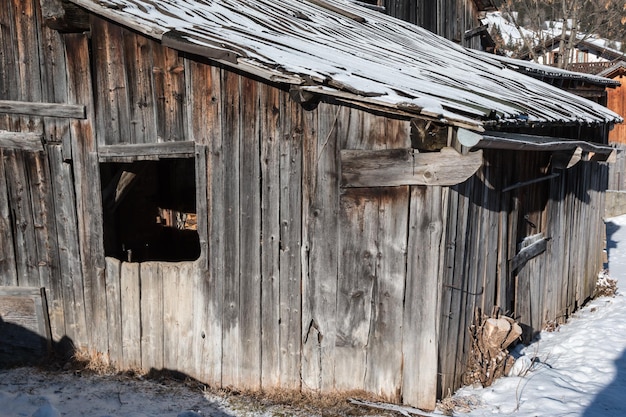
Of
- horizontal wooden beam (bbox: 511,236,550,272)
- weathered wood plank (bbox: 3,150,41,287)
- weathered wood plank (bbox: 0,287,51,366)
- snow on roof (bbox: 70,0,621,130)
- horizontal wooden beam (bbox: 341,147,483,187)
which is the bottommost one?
weathered wood plank (bbox: 0,287,51,366)

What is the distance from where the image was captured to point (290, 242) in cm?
549

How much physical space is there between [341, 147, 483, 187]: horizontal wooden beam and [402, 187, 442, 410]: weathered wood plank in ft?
0.58

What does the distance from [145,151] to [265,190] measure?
127cm

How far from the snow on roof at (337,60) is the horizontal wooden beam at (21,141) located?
5.12 ft

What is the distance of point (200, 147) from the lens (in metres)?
5.66

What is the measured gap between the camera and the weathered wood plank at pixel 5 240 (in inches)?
254

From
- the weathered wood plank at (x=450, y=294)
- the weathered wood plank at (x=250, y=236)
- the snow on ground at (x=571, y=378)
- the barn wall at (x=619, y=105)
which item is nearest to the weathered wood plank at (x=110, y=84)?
the weathered wood plank at (x=250, y=236)

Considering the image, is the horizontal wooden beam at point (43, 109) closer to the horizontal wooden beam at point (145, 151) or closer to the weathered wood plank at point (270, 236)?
the horizontal wooden beam at point (145, 151)

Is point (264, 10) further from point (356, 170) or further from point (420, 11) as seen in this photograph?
point (420, 11)

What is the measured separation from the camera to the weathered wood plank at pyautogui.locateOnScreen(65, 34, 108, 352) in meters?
5.98

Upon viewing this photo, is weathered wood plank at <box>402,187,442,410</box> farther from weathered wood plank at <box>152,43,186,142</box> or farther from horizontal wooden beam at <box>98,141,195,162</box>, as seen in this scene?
weathered wood plank at <box>152,43,186,142</box>

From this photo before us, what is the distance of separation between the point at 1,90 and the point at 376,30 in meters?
5.46

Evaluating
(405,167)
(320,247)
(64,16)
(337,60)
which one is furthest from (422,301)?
(64,16)

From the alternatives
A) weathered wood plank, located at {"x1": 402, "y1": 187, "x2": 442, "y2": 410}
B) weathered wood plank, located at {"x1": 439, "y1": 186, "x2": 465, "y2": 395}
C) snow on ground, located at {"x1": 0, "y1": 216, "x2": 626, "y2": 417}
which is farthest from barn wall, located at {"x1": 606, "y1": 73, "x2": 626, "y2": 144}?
weathered wood plank, located at {"x1": 402, "y1": 187, "x2": 442, "y2": 410}
